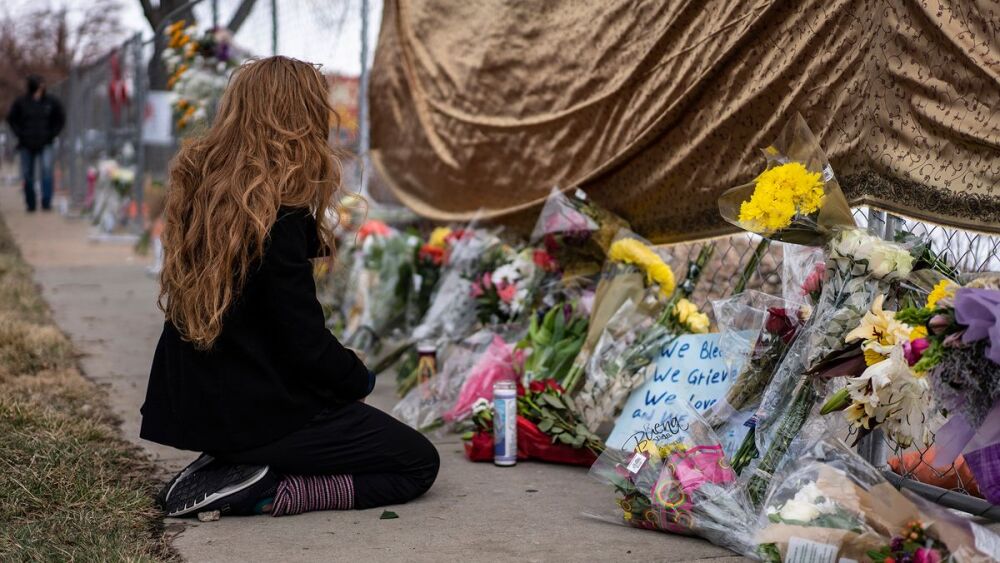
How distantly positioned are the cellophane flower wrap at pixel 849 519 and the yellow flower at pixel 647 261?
1.47 meters

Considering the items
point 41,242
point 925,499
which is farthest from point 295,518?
point 41,242

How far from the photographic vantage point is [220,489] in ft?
10.3

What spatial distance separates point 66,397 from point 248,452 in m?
1.77

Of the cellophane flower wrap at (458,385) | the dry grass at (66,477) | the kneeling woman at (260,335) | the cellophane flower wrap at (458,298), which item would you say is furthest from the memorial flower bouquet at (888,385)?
the cellophane flower wrap at (458,298)

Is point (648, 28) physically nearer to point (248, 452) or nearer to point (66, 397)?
point (248, 452)

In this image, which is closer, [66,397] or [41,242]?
[66,397]

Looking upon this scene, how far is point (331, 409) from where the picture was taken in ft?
10.9

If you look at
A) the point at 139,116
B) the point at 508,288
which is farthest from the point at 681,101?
the point at 139,116

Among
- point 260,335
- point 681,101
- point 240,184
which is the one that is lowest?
point 260,335

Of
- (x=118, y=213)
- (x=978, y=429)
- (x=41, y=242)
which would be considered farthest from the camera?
(x=118, y=213)

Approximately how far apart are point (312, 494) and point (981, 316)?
1.96 meters

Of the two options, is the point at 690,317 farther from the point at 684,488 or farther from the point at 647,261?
the point at 684,488

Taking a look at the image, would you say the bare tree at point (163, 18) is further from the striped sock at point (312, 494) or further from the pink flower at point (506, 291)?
the striped sock at point (312, 494)

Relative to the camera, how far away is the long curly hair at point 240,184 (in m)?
3.06
